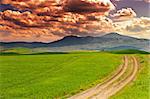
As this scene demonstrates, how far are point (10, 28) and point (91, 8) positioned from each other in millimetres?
16047

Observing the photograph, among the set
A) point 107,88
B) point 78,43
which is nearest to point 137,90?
point 107,88

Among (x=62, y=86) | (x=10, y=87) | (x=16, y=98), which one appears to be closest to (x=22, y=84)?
(x=10, y=87)

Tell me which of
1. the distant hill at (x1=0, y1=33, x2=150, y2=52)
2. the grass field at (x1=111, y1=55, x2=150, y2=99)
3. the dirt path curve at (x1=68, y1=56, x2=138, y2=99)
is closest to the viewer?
the dirt path curve at (x1=68, y1=56, x2=138, y2=99)

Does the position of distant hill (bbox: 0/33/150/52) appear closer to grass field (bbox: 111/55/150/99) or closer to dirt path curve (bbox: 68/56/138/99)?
dirt path curve (bbox: 68/56/138/99)

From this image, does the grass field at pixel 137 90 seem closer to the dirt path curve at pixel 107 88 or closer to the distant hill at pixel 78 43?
Answer: the dirt path curve at pixel 107 88

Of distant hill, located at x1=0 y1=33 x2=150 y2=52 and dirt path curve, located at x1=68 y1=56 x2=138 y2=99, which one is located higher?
distant hill, located at x1=0 y1=33 x2=150 y2=52

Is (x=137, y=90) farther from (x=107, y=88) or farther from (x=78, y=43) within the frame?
(x=78, y=43)

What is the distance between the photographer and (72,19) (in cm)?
6581

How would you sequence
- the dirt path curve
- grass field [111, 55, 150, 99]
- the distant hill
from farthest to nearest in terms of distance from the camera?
the distant hill → grass field [111, 55, 150, 99] → the dirt path curve

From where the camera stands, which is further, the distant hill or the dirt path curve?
the distant hill

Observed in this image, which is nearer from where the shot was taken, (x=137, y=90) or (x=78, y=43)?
(x=137, y=90)

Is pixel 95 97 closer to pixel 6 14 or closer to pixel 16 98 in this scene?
pixel 16 98

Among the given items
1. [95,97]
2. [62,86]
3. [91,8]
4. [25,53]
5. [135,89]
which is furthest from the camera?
[25,53]

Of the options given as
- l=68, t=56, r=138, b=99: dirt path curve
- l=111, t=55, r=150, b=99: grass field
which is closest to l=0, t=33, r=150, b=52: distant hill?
l=68, t=56, r=138, b=99: dirt path curve
